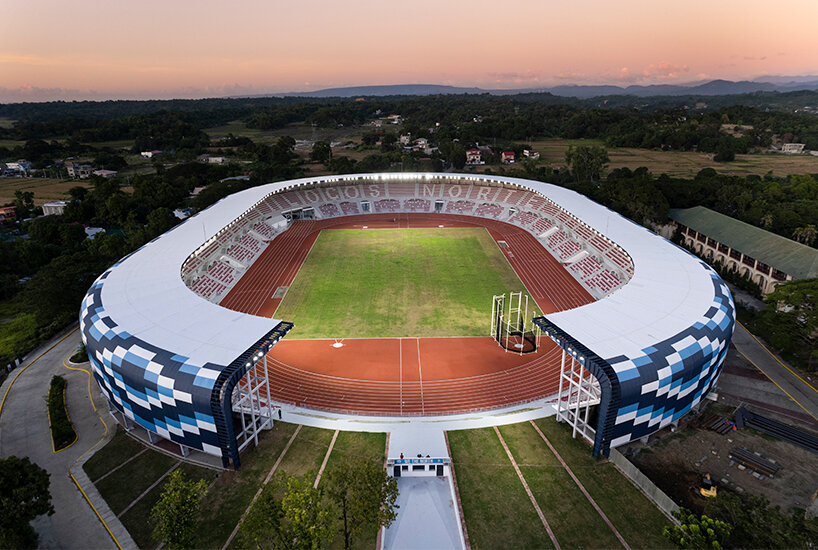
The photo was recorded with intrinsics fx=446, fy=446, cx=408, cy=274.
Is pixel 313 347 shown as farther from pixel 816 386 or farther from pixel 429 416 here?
pixel 816 386

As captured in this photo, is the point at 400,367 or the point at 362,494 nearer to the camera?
the point at 362,494

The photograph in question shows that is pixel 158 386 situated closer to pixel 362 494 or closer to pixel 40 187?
pixel 362 494

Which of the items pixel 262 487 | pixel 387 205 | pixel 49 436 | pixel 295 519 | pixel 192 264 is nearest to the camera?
pixel 295 519

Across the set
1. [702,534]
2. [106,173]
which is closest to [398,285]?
[702,534]

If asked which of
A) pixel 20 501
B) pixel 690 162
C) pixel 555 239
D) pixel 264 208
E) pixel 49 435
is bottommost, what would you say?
pixel 49 435

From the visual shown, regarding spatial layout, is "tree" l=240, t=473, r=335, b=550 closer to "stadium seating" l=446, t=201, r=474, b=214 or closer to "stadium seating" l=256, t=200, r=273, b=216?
"stadium seating" l=256, t=200, r=273, b=216

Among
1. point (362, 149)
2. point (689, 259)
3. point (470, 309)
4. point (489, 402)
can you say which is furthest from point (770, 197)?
point (362, 149)

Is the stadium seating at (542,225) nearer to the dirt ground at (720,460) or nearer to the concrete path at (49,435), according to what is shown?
the dirt ground at (720,460)

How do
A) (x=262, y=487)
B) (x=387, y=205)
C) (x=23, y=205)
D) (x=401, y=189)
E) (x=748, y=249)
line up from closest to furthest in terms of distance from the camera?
(x=262, y=487) → (x=748, y=249) → (x=23, y=205) → (x=387, y=205) → (x=401, y=189)
